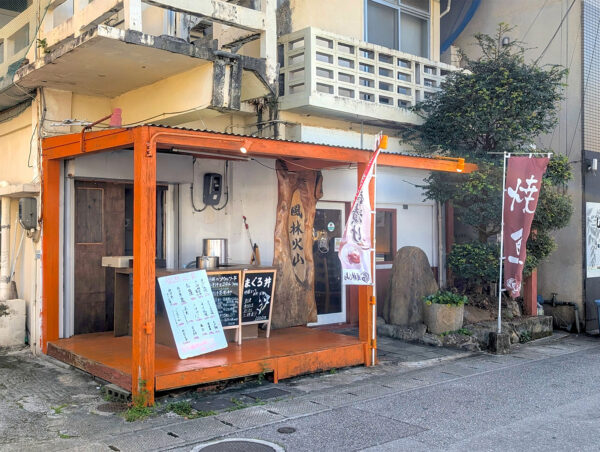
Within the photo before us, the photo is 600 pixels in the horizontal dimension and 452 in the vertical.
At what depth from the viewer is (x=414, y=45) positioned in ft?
43.4

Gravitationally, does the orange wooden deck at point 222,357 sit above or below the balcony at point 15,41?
below

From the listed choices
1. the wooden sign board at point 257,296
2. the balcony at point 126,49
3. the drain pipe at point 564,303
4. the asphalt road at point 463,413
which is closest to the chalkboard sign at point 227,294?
the wooden sign board at point 257,296

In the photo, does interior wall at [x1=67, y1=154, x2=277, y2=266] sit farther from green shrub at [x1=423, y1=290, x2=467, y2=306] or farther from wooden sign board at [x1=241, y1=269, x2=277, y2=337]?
green shrub at [x1=423, y1=290, x2=467, y2=306]

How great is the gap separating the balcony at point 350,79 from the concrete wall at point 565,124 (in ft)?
9.33

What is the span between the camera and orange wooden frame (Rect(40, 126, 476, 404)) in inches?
269

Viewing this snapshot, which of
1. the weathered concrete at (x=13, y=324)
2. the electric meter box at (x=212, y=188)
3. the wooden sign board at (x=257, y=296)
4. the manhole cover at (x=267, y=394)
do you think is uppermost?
the electric meter box at (x=212, y=188)

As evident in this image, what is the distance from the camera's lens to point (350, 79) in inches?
443

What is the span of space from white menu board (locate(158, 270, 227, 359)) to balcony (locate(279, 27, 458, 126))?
3.90 meters

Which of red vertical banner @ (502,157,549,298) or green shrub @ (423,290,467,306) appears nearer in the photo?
red vertical banner @ (502,157,549,298)

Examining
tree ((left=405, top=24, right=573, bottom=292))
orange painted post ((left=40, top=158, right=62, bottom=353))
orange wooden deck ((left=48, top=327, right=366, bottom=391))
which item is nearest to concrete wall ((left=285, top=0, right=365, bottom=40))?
tree ((left=405, top=24, right=573, bottom=292))

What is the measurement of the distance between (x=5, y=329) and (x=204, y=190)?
3.71m

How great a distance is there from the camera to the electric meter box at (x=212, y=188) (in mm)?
10094

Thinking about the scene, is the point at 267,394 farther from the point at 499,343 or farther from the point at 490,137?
the point at 490,137

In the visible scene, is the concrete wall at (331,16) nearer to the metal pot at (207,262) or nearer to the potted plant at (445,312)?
the metal pot at (207,262)
